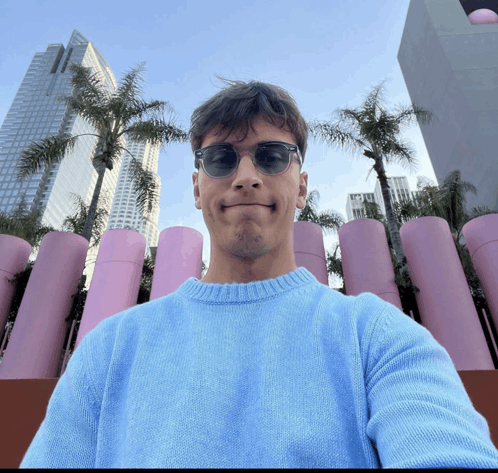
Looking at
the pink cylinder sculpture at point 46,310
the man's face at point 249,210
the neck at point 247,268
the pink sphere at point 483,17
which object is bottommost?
the neck at point 247,268

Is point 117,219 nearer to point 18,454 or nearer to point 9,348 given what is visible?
point 9,348

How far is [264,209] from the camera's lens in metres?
1.33

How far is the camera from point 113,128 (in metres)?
11.1

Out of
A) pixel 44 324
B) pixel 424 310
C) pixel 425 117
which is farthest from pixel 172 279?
pixel 425 117

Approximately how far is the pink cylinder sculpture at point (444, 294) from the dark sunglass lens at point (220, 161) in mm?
6728

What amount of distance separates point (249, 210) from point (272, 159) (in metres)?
0.23

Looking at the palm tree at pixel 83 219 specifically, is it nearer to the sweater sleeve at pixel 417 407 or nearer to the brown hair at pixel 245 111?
the brown hair at pixel 245 111

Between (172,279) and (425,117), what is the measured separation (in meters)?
8.88

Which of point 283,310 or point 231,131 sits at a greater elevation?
point 231,131

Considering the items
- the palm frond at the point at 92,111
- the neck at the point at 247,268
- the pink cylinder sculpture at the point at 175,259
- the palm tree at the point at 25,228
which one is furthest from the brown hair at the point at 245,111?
the palm tree at the point at 25,228

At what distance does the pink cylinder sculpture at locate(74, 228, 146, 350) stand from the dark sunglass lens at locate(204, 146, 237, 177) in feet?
20.4

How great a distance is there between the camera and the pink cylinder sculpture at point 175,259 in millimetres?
7145

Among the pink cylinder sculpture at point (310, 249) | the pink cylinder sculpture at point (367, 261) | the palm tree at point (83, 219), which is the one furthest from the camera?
the palm tree at point (83, 219)

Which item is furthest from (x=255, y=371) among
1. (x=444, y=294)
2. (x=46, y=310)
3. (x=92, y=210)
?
(x=92, y=210)
